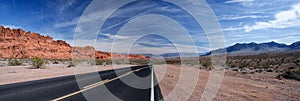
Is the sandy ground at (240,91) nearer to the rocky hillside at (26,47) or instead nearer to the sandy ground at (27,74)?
the sandy ground at (27,74)

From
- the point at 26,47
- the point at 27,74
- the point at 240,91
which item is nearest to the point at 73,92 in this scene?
the point at 240,91

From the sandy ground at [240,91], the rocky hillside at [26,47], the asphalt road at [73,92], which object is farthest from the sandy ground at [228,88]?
the rocky hillside at [26,47]

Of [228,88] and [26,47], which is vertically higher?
[26,47]

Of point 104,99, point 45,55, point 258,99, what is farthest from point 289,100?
point 45,55

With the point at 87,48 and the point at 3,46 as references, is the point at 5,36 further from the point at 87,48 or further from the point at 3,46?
the point at 87,48

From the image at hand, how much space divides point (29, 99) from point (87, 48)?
16028 cm

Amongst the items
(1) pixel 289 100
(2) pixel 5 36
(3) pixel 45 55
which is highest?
(2) pixel 5 36

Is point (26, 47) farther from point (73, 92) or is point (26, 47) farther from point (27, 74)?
point (73, 92)

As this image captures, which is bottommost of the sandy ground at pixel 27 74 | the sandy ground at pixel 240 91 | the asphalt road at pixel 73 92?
the sandy ground at pixel 240 91

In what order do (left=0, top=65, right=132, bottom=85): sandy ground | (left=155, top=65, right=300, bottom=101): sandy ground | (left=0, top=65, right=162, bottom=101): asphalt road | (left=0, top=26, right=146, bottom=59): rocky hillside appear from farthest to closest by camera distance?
(left=0, top=26, right=146, bottom=59): rocky hillside
(left=0, top=65, right=132, bottom=85): sandy ground
(left=155, top=65, right=300, bottom=101): sandy ground
(left=0, top=65, right=162, bottom=101): asphalt road

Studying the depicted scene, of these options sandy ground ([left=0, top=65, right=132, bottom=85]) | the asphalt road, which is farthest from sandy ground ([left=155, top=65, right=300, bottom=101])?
sandy ground ([left=0, top=65, right=132, bottom=85])

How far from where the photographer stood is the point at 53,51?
126 m

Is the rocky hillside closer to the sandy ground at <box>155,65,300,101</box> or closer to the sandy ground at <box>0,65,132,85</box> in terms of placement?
the sandy ground at <box>0,65,132,85</box>

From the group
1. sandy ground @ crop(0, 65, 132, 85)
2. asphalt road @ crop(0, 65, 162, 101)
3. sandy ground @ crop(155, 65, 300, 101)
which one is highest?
sandy ground @ crop(0, 65, 132, 85)
